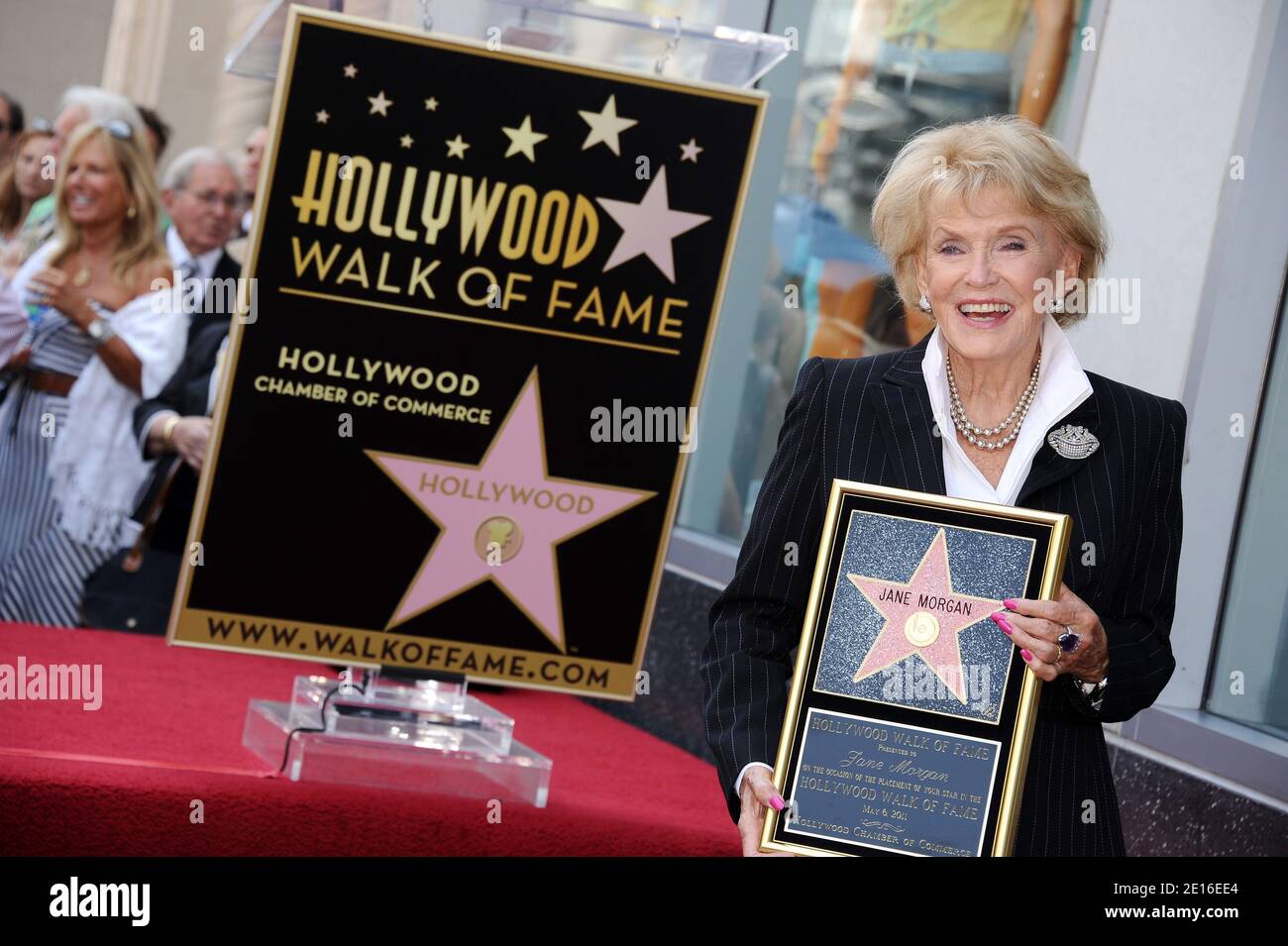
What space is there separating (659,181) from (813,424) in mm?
950

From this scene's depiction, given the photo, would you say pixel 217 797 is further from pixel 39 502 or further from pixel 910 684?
pixel 39 502

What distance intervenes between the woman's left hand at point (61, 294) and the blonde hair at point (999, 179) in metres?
3.45

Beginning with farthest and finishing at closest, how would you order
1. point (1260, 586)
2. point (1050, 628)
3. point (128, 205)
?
point (128, 205), point (1260, 586), point (1050, 628)

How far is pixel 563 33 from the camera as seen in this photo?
265 cm

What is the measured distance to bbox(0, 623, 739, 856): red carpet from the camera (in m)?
2.30

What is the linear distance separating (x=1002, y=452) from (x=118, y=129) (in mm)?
3792

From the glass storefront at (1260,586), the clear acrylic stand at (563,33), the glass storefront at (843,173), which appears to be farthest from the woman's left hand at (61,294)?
the glass storefront at (1260,586)

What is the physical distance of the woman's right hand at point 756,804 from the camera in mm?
1641

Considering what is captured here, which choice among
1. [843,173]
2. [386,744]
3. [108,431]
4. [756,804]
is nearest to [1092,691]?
[756,804]

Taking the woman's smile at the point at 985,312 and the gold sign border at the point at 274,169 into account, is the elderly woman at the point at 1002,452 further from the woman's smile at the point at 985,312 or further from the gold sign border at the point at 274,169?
the gold sign border at the point at 274,169

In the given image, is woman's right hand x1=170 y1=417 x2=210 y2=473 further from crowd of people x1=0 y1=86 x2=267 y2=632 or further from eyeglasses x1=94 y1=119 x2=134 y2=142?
eyeglasses x1=94 y1=119 x2=134 y2=142
